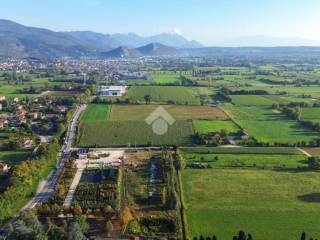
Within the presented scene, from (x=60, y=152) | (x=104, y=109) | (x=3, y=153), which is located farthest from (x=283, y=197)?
(x=104, y=109)

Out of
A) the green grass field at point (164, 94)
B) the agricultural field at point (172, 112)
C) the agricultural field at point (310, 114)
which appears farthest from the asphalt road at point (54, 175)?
the agricultural field at point (310, 114)

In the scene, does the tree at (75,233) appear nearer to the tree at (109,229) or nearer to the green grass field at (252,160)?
the tree at (109,229)

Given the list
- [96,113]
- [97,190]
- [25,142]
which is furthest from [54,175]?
[96,113]

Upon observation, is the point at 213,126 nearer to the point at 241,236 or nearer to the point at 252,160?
the point at 252,160

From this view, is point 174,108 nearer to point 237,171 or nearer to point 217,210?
point 237,171

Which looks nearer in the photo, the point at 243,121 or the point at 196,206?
the point at 196,206
